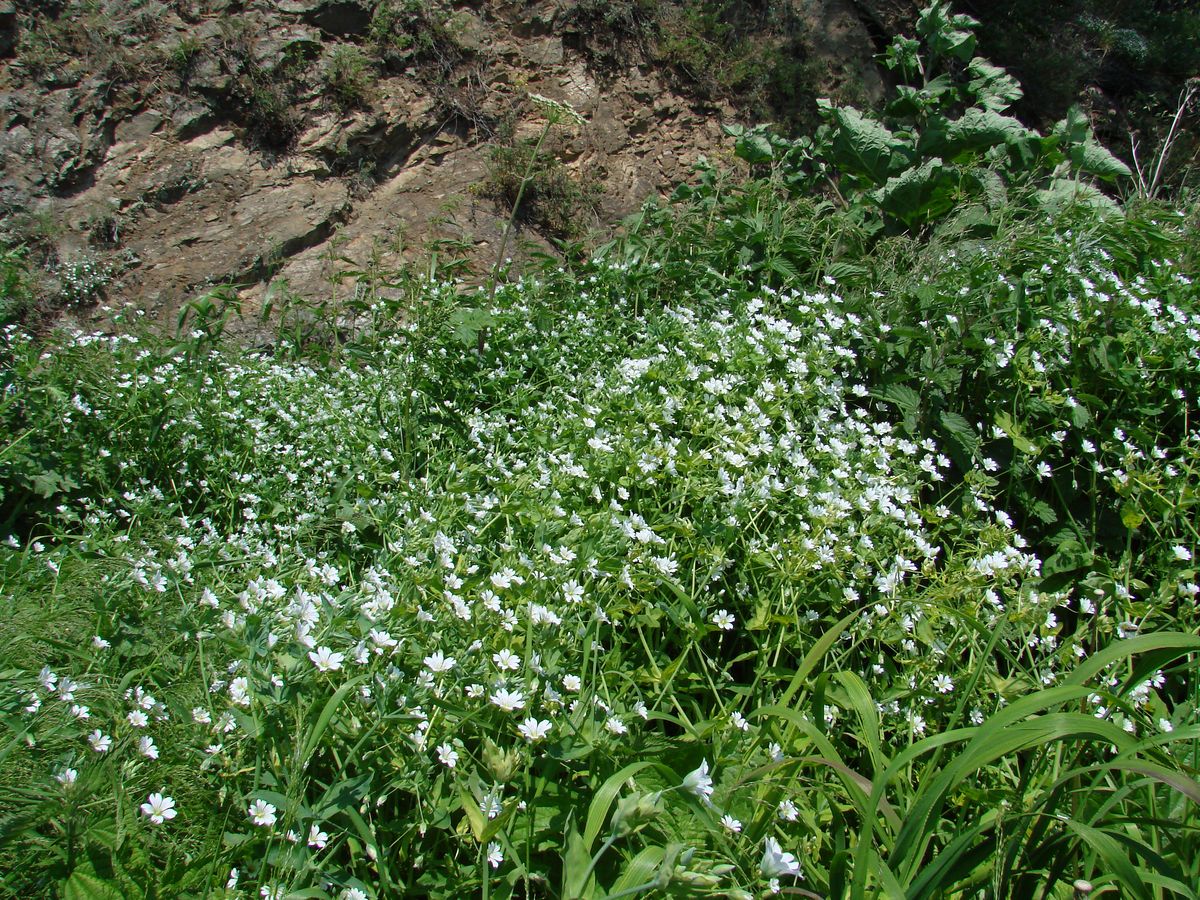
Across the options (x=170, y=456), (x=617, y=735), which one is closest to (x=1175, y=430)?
(x=617, y=735)

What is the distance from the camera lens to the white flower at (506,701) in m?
1.69

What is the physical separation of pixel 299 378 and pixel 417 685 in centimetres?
258

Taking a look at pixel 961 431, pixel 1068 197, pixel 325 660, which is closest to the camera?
pixel 325 660

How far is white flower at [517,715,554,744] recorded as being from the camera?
1689 mm

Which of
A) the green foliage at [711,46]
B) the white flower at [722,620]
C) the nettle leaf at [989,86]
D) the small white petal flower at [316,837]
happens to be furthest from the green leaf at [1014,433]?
the green foliage at [711,46]

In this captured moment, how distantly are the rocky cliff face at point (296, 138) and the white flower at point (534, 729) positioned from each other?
3566 millimetres

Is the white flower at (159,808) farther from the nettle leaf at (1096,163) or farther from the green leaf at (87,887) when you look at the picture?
the nettle leaf at (1096,163)

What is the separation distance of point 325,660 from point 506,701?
379 millimetres

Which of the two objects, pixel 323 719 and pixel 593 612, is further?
pixel 593 612

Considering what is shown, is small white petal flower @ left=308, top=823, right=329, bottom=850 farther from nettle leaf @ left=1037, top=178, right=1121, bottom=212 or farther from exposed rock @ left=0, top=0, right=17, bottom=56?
exposed rock @ left=0, top=0, right=17, bottom=56

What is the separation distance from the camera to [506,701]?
1700 millimetres

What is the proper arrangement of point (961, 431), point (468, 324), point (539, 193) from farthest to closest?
point (539, 193)
point (468, 324)
point (961, 431)

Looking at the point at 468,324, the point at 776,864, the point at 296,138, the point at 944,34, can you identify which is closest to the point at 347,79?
the point at 296,138

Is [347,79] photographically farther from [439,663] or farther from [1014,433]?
[439,663]
